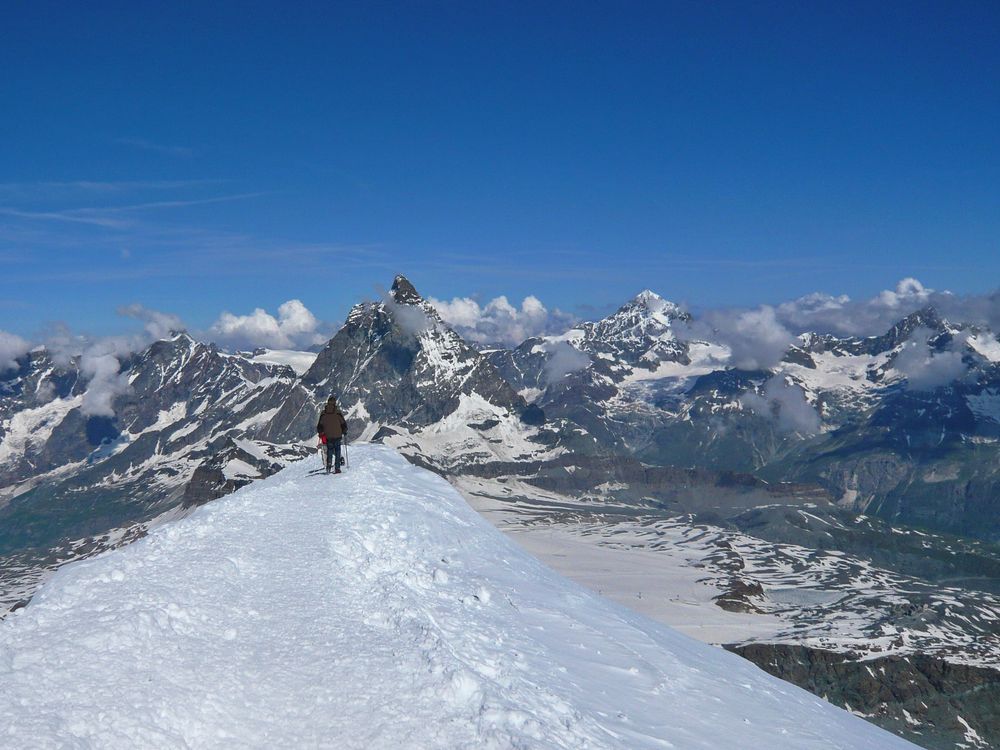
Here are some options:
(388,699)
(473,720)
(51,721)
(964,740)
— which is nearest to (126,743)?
(51,721)

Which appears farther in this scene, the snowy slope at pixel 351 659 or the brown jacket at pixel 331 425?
the brown jacket at pixel 331 425

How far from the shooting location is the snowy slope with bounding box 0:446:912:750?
15.2m

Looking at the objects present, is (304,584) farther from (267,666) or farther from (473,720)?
(473,720)

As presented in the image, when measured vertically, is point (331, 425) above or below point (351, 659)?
above

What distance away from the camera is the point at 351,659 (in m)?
18.0

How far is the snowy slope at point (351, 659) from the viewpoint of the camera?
15.2 metres

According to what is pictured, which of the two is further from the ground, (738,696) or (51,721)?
(51,721)

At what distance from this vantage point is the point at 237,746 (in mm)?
14867

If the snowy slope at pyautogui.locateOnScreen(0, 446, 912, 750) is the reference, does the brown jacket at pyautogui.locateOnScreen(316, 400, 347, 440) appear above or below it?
above

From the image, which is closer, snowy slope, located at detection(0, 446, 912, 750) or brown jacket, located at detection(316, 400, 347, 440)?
snowy slope, located at detection(0, 446, 912, 750)

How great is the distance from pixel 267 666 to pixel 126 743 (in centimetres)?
379

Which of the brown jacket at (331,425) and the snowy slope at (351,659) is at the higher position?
the brown jacket at (331,425)

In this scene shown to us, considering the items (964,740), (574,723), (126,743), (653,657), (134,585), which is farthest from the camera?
(964,740)

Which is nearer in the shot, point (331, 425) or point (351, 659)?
Result: point (351, 659)
